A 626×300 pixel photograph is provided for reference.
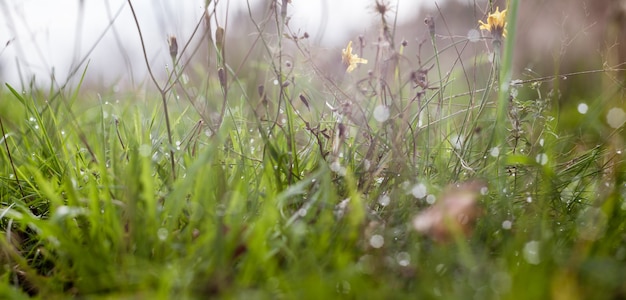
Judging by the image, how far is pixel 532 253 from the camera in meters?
0.85

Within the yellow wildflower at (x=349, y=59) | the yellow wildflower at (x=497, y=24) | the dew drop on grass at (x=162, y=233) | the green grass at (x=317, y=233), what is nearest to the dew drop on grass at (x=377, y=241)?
the green grass at (x=317, y=233)

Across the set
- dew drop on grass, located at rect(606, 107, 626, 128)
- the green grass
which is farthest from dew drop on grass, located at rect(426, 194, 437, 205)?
dew drop on grass, located at rect(606, 107, 626, 128)

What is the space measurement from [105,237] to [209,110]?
56cm

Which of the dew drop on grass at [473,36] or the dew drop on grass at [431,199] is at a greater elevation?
the dew drop on grass at [473,36]

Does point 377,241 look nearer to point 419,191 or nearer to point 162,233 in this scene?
point 419,191

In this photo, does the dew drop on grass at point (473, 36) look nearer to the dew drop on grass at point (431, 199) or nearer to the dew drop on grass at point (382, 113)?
the dew drop on grass at point (382, 113)

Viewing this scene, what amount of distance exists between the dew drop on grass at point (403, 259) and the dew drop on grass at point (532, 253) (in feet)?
0.58

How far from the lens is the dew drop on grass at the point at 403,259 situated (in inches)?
35.5

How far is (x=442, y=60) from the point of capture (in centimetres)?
404

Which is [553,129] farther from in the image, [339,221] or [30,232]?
[30,232]

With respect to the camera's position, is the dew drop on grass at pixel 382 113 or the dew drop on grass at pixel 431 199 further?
the dew drop on grass at pixel 382 113

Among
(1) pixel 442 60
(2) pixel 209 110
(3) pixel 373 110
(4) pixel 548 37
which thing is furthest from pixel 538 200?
(1) pixel 442 60

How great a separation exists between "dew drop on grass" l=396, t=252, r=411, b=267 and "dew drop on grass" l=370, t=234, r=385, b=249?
0.14 ft

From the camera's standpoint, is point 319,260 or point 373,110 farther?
point 373,110
